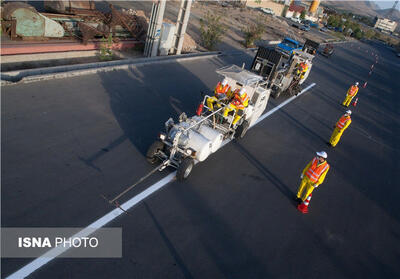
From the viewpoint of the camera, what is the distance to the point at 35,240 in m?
5.59

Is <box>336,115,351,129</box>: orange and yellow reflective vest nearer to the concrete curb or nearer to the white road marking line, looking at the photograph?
the white road marking line

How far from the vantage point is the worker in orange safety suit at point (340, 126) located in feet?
38.8

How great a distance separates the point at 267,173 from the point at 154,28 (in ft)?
40.1

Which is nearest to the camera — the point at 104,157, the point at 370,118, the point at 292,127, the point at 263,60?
the point at 104,157

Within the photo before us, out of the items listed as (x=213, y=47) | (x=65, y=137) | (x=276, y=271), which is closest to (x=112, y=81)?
(x=65, y=137)

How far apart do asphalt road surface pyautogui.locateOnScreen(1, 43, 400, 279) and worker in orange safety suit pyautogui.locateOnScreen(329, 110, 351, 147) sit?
55 cm

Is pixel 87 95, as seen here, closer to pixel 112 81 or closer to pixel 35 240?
pixel 112 81

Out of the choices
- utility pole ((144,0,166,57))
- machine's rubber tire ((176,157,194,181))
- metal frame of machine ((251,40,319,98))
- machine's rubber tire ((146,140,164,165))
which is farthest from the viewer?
utility pole ((144,0,166,57))

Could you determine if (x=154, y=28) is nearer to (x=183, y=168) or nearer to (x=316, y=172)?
(x=183, y=168)

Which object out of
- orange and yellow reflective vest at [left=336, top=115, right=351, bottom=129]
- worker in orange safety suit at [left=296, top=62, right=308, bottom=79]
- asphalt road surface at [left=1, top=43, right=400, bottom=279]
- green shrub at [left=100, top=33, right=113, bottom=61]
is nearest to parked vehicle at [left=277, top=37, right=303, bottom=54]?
worker in orange safety suit at [left=296, top=62, right=308, bottom=79]

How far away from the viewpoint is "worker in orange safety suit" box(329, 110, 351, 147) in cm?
1183

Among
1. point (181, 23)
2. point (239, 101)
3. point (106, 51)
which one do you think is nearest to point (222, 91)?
point (239, 101)

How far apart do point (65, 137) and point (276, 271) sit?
7184 mm

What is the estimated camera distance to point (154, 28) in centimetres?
1719
